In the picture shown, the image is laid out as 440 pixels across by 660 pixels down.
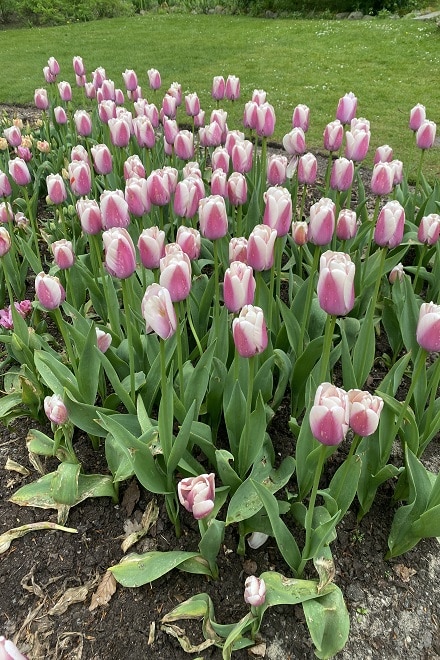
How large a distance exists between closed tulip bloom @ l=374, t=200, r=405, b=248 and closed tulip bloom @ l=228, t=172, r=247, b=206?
70 cm

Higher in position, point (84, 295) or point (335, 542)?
point (84, 295)

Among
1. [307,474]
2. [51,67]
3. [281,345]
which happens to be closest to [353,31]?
[51,67]

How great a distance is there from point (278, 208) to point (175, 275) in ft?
2.03

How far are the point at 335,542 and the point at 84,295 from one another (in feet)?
6.11

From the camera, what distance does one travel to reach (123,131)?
3.27 metres

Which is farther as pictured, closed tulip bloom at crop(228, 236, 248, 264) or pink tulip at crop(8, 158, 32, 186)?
pink tulip at crop(8, 158, 32, 186)

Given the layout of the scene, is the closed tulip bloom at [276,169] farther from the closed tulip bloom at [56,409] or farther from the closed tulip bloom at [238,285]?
the closed tulip bloom at [56,409]

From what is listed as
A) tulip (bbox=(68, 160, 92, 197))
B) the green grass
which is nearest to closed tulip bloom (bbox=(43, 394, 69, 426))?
tulip (bbox=(68, 160, 92, 197))

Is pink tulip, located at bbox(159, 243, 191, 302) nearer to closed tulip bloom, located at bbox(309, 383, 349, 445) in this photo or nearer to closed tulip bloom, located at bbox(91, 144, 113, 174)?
closed tulip bloom, located at bbox(309, 383, 349, 445)

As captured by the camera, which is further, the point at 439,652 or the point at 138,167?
the point at 138,167

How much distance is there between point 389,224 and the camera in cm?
210

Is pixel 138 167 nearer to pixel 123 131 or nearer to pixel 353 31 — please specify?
pixel 123 131

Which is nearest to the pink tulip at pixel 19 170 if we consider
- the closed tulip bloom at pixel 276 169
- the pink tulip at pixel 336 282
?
the closed tulip bloom at pixel 276 169

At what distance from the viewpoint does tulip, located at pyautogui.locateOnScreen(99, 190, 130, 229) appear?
6.89 ft
